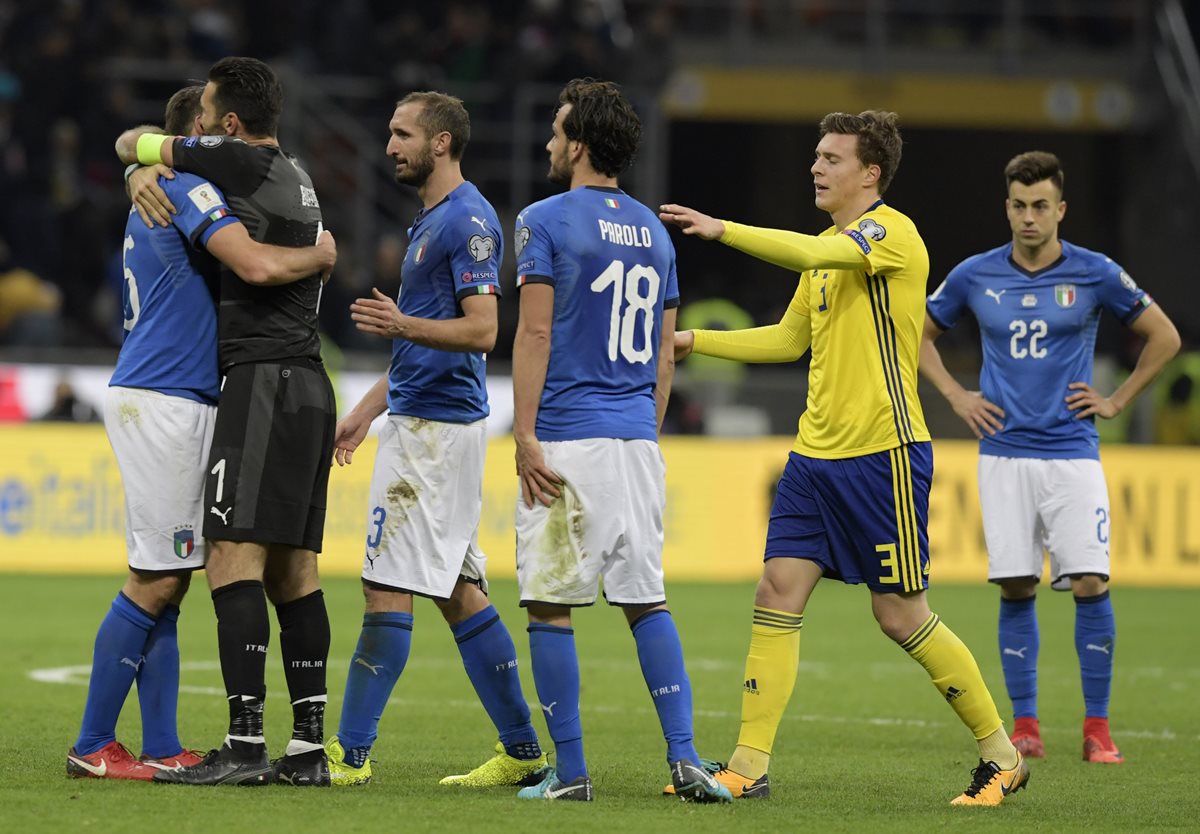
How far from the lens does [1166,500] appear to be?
60.0ft

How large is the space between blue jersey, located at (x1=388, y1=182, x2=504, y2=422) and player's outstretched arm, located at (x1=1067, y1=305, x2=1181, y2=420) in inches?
123

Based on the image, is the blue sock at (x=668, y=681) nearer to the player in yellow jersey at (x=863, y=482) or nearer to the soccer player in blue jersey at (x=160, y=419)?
the player in yellow jersey at (x=863, y=482)

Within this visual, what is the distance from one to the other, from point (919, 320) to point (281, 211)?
230 centimetres

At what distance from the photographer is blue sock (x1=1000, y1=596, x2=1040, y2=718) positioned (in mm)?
8617

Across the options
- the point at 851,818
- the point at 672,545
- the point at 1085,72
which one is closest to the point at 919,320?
the point at 851,818

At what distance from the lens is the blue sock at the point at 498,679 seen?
7.00 meters

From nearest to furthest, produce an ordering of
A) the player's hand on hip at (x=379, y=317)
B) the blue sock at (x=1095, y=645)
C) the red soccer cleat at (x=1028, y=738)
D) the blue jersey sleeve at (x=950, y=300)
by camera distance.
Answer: the player's hand on hip at (x=379, y=317)
the red soccer cleat at (x=1028, y=738)
the blue sock at (x=1095, y=645)
the blue jersey sleeve at (x=950, y=300)

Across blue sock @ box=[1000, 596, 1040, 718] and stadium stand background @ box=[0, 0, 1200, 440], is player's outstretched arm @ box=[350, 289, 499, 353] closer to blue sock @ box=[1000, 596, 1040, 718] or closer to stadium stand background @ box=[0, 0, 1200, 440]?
blue sock @ box=[1000, 596, 1040, 718]

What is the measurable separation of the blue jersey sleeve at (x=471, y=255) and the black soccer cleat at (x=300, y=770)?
5.41 feet

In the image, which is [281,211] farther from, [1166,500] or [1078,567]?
[1166,500]

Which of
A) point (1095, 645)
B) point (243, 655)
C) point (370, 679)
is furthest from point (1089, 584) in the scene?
point (243, 655)

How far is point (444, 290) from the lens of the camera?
22.3ft

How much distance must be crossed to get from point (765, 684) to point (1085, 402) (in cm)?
268

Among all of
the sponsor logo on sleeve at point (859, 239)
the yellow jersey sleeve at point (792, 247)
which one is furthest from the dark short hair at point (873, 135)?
the yellow jersey sleeve at point (792, 247)
